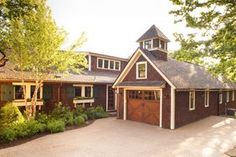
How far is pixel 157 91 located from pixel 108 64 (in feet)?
33.3

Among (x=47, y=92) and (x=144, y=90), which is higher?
(x=144, y=90)

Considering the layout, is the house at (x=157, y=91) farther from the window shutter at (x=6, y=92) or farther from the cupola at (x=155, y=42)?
the window shutter at (x=6, y=92)

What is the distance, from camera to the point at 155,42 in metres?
17.5

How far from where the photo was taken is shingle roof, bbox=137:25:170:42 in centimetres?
1744

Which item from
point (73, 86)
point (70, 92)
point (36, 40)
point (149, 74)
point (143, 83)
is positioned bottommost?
point (70, 92)

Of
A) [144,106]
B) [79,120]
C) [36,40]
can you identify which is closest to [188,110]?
[144,106]

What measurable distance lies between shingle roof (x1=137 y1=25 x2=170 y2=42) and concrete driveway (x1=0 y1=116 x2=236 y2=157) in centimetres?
738

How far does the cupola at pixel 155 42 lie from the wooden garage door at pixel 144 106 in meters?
3.47

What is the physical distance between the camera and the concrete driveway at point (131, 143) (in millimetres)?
9469

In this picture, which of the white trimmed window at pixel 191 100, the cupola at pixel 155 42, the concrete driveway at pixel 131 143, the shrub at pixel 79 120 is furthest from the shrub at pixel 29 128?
the white trimmed window at pixel 191 100

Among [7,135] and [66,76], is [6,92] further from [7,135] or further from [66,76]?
[7,135]

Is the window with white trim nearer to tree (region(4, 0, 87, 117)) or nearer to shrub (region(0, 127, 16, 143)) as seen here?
tree (region(4, 0, 87, 117))

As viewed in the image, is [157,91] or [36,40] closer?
[36,40]

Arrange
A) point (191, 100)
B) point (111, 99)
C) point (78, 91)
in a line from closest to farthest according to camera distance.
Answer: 1. point (191, 100)
2. point (78, 91)
3. point (111, 99)
